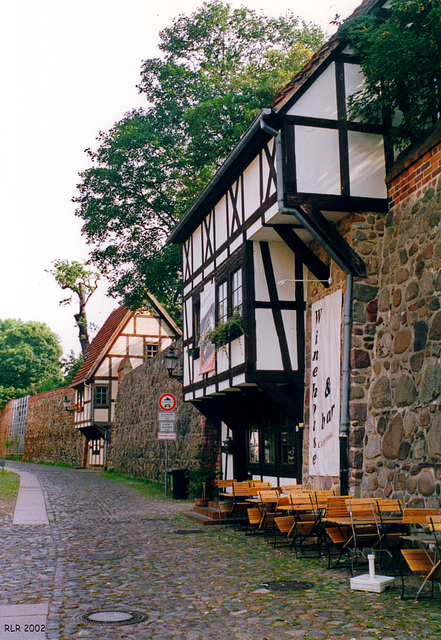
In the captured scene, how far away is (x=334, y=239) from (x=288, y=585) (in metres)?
5.41

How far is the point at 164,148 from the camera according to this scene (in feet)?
79.9

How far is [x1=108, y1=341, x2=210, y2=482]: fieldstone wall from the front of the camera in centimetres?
1869

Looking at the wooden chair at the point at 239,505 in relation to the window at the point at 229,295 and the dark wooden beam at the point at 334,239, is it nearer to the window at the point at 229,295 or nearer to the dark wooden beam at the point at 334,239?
the window at the point at 229,295

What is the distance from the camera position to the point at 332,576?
302 inches

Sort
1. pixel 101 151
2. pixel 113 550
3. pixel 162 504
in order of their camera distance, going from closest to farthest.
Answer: pixel 113 550, pixel 162 504, pixel 101 151

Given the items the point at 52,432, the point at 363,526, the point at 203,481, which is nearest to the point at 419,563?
the point at 363,526

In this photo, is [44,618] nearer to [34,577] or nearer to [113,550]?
[34,577]

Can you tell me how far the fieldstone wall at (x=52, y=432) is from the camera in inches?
1503

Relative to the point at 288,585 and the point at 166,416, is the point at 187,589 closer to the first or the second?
the point at 288,585

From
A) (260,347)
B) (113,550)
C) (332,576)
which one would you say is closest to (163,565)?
(113,550)

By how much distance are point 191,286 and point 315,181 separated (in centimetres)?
679

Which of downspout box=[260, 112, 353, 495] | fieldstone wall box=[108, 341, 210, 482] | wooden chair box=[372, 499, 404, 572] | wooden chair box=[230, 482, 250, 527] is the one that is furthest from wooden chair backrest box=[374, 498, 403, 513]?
fieldstone wall box=[108, 341, 210, 482]

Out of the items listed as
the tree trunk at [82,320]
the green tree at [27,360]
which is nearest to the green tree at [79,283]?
the tree trunk at [82,320]

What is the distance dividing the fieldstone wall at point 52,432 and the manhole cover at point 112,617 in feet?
101
